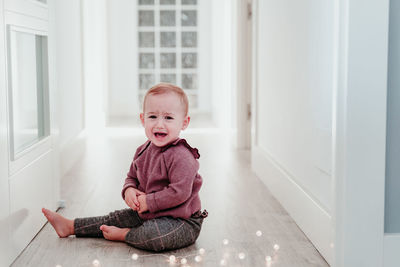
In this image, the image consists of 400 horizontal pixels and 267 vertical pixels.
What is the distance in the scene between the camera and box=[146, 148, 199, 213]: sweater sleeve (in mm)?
1902

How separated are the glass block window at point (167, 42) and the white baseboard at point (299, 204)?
4562 mm

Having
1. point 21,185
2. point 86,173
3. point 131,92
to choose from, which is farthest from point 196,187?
point 131,92

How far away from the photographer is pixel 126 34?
7762 millimetres

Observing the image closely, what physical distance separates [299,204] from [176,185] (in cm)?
66

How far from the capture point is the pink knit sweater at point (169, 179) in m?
1.91

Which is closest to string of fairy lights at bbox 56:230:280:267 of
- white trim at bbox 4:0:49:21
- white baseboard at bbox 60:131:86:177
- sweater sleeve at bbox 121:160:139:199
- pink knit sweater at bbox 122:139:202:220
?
pink knit sweater at bbox 122:139:202:220

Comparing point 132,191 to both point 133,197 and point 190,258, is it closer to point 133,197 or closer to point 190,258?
point 133,197

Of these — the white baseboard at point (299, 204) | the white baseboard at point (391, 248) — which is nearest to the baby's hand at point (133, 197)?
the white baseboard at point (299, 204)

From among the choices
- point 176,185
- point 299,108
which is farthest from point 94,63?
point 176,185

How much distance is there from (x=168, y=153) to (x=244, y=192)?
1097mm

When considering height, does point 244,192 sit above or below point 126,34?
below

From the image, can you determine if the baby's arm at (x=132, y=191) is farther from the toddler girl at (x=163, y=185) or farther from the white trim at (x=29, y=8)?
the white trim at (x=29, y=8)

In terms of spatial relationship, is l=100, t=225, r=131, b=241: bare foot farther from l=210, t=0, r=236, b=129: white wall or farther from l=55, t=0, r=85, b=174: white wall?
l=210, t=0, r=236, b=129: white wall

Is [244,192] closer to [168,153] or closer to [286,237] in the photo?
[286,237]
